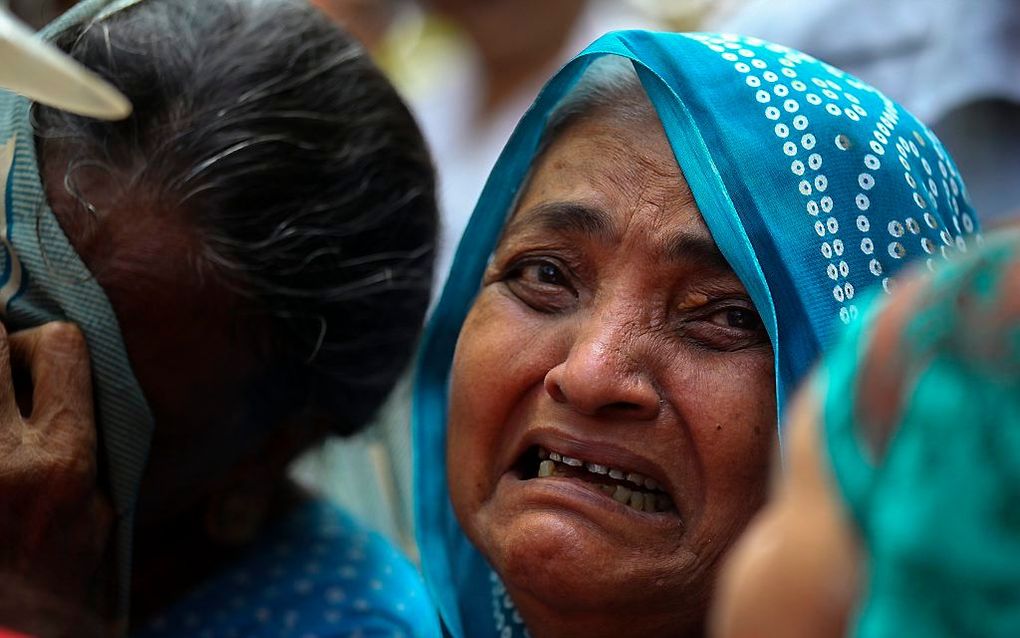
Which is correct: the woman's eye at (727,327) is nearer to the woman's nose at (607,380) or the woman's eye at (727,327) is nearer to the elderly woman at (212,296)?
the woman's nose at (607,380)

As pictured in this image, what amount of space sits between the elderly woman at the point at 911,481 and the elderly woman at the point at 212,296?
1.39m

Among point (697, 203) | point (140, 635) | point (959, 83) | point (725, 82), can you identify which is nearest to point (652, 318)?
point (697, 203)

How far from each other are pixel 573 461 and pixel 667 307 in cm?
27

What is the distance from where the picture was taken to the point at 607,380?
1.76m

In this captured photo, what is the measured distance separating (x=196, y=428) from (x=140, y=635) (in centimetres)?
47

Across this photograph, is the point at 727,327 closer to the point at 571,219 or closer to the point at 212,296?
the point at 571,219

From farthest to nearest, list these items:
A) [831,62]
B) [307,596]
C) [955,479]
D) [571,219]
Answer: [831,62] → [307,596] → [571,219] → [955,479]

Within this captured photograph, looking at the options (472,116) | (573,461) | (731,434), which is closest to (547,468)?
(573,461)

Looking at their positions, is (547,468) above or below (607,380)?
below

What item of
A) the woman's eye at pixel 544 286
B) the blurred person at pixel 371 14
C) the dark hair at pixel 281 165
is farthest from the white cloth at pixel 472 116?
the woman's eye at pixel 544 286

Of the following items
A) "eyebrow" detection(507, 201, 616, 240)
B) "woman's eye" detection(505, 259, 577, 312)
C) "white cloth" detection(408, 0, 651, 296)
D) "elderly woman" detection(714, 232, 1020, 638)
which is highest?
"elderly woman" detection(714, 232, 1020, 638)

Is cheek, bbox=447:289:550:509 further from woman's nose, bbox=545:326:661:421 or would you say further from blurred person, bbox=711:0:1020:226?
blurred person, bbox=711:0:1020:226

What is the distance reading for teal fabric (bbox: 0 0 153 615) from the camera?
2084mm

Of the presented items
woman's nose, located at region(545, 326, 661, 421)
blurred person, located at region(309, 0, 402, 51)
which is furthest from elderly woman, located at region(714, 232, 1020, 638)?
blurred person, located at region(309, 0, 402, 51)
